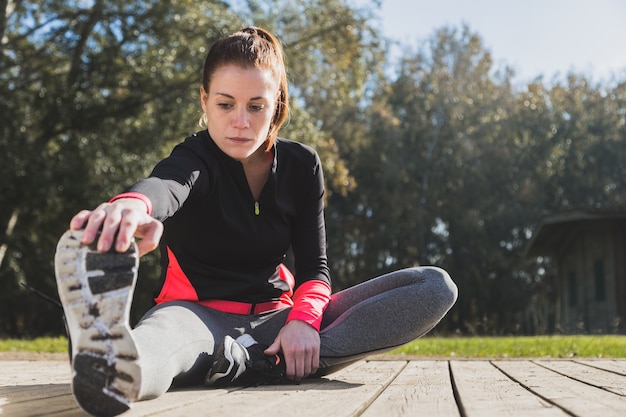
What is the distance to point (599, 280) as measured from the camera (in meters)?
17.3

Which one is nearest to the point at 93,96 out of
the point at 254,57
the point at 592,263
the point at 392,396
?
the point at 592,263

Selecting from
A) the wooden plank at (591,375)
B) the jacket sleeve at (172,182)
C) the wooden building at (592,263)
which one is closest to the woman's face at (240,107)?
the jacket sleeve at (172,182)

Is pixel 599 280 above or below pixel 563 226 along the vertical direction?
below

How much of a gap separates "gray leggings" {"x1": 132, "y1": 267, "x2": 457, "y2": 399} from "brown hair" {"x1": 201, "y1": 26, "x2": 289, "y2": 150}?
671mm

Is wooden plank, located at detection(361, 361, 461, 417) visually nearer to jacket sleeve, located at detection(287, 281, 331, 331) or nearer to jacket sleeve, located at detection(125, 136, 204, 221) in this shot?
jacket sleeve, located at detection(287, 281, 331, 331)

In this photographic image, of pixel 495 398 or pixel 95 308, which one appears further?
pixel 495 398

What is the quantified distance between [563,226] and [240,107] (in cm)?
1563

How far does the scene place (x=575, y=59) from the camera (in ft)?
106

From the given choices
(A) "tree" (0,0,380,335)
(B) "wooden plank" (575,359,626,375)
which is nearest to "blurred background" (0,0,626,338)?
(A) "tree" (0,0,380,335)

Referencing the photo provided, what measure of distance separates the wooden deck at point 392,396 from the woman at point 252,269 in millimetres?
129

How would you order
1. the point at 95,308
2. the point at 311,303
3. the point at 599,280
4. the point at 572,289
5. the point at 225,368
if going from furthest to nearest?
1. the point at 572,289
2. the point at 599,280
3. the point at 311,303
4. the point at 225,368
5. the point at 95,308

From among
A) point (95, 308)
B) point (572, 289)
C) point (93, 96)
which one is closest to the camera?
point (95, 308)

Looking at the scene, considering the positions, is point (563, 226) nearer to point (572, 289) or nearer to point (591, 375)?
point (572, 289)

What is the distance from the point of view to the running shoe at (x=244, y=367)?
247cm
